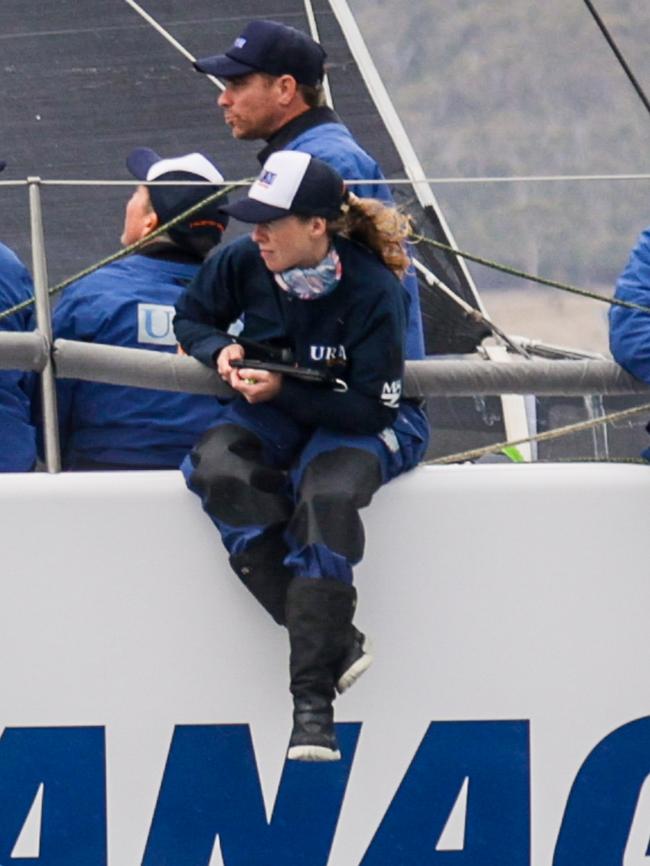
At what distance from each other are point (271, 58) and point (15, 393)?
2.07ft

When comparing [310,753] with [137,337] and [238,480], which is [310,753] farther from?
[137,337]

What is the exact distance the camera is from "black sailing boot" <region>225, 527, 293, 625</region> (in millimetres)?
2826

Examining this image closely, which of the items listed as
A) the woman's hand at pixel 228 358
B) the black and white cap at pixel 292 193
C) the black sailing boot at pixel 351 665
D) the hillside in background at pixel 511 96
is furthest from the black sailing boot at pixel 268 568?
the hillside in background at pixel 511 96

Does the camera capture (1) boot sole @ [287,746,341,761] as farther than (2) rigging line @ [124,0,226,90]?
No

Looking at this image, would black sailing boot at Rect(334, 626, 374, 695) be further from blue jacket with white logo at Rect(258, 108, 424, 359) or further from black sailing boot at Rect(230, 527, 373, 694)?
blue jacket with white logo at Rect(258, 108, 424, 359)

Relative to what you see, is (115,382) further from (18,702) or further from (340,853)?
(340,853)

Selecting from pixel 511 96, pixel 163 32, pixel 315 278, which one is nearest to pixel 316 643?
pixel 315 278

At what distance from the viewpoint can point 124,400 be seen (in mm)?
3082

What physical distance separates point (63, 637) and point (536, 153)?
4807mm

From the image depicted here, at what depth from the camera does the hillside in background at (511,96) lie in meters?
7.09

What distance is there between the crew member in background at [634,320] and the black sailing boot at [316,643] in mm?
598

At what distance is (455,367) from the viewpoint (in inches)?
118

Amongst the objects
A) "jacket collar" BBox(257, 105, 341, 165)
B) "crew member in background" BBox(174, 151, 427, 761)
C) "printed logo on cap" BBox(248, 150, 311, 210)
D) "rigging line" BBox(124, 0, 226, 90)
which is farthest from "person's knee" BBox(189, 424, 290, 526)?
"rigging line" BBox(124, 0, 226, 90)

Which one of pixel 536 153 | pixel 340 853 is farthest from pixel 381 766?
pixel 536 153
